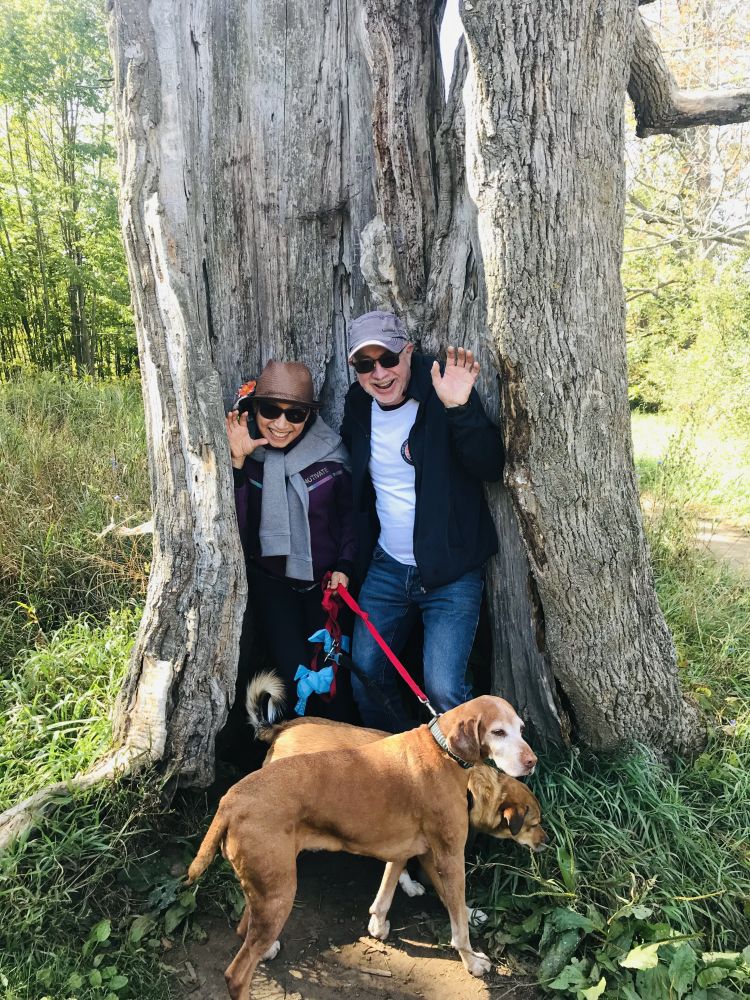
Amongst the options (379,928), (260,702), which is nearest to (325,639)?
(260,702)

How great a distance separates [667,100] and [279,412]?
281 centimetres

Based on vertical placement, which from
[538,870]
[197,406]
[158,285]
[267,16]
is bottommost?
[538,870]

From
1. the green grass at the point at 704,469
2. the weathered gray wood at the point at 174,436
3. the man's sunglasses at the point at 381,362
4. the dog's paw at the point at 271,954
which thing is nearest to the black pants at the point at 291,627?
the weathered gray wood at the point at 174,436

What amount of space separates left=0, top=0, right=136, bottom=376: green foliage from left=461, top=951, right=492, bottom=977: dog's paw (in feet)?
33.5

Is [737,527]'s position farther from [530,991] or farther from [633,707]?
[530,991]

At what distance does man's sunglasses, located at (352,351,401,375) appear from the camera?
3467mm

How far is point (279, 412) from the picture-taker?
12.1 feet

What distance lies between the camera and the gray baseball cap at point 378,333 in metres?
3.43

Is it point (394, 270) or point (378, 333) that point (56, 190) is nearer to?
point (394, 270)

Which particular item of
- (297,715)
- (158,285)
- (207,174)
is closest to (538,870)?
(297,715)

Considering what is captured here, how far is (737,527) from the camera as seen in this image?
7.95m

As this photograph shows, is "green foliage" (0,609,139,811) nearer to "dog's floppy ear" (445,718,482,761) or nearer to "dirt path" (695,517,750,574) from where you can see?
"dog's floppy ear" (445,718,482,761)

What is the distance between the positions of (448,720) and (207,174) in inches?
124

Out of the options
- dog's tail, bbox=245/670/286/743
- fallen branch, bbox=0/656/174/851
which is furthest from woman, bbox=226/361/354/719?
fallen branch, bbox=0/656/174/851
